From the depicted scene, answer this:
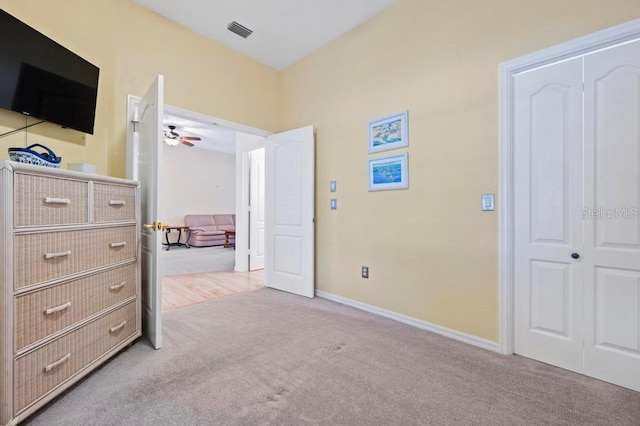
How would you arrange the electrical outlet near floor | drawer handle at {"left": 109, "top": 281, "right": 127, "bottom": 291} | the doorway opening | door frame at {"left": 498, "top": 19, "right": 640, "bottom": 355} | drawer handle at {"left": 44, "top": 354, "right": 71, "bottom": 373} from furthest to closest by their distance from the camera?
1. the doorway opening
2. the electrical outlet near floor
3. door frame at {"left": 498, "top": 19, "right": 640, "bottom": 355}
4. drawer handle at {"left": 109, "top": 281, "right": 127, "bottom": 291}
5. drawer handle at {"left": 44, "top": 354, "right": 71, "bottom": 373}

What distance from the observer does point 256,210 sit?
4938 mm

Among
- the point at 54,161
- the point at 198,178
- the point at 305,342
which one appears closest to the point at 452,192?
the point at 305,342

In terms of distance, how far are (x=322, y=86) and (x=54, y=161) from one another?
2636mm

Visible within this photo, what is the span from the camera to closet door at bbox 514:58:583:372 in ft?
5.94

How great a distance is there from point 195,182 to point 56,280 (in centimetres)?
753

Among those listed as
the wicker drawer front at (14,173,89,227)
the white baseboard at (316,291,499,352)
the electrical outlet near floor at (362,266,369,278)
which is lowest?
the white baseboard at (316,291,499,352)

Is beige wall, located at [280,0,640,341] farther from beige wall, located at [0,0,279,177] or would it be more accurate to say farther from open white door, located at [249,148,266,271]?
open white door, located at [249,148,266,271]

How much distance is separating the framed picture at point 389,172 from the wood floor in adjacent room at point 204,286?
7.13 ft

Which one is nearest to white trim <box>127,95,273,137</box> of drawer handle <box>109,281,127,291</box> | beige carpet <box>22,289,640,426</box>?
drawer handle <box>109,281,127,291</box>

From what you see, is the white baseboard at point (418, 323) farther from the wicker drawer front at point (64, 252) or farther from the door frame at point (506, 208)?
the wicker drawer front at point (64, 252)

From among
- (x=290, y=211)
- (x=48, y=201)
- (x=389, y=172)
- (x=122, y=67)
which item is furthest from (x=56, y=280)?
(x=389, y=172)

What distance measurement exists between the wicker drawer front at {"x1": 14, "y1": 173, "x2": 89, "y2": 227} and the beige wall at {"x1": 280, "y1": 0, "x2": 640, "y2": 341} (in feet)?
7.46

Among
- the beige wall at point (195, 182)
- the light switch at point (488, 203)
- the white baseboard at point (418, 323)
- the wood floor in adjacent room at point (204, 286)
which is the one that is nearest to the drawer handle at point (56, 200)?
the wood floor in adjacent room at point (204, 286)

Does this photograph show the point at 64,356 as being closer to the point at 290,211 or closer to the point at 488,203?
the point at 290,211
